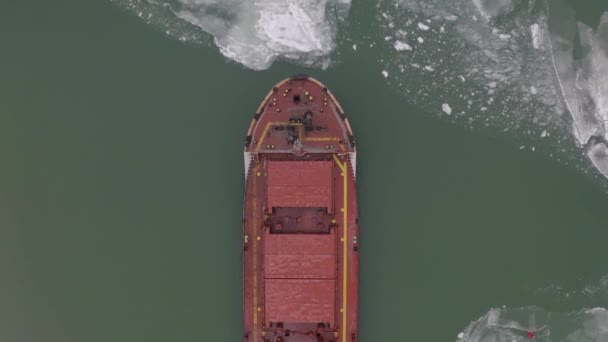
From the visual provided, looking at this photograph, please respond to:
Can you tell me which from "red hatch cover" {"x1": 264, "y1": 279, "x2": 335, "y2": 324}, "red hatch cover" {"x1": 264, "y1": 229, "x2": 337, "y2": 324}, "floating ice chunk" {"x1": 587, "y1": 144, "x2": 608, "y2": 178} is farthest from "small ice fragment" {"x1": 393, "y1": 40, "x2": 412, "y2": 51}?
"red hatch cover" {"x1": 264, "y1": 279, "x2": 335, "y2": 324}

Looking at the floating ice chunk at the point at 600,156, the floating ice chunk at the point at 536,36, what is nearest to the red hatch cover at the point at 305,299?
the floating ice chunk at the point at 600,156

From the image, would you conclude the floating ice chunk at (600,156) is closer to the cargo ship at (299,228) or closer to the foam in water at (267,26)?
the cargo ship at (299,228)

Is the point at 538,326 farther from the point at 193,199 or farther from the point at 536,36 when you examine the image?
the point at 193,199

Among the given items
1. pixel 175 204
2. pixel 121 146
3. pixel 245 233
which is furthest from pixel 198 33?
pixel 245 233

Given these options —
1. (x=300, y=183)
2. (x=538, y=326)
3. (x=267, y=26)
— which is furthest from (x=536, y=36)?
(x=538, y=326)

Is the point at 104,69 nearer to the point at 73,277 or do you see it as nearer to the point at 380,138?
the point at 73,277

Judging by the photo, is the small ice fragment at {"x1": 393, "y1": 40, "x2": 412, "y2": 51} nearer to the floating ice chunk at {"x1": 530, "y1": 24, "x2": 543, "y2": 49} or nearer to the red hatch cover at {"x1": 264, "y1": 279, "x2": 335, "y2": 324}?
the floating ice chunk at {"x1": 530, "y1": 24, "x2": 543, "y2": 49}

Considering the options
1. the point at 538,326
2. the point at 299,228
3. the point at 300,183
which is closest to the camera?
the point at 300,183
